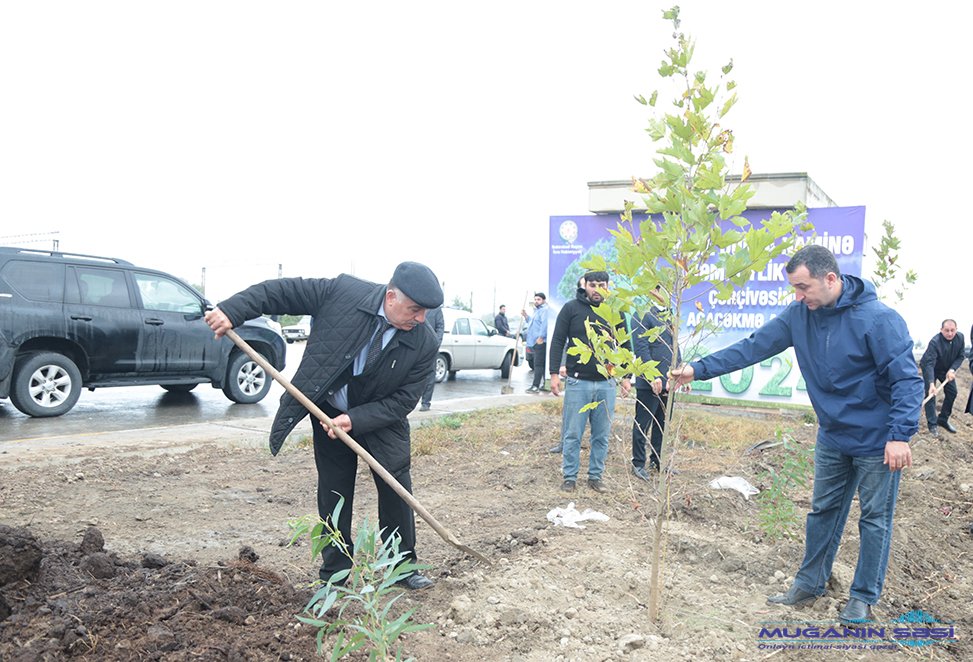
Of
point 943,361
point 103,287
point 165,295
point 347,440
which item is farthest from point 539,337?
point 347,440

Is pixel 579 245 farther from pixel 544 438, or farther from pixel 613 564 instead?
pixel 613 564

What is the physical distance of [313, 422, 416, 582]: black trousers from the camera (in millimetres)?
3883

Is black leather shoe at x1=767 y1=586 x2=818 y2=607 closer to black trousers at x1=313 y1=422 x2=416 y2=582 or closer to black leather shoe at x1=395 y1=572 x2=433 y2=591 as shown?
black leather shoe at x1=395 y1=572 x2=433 y2=591

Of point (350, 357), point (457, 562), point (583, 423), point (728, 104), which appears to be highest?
point (728, 104)

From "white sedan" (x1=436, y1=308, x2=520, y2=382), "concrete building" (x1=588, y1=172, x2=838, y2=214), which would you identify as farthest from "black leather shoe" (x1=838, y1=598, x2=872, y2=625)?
"white sedan" (x1=436, y1=308, x2=520, y2=382)

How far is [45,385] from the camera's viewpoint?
30.5 feet

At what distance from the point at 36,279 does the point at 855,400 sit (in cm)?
919

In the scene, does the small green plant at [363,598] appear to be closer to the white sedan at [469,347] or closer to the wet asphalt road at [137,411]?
the wet asphalt road at [137,411]

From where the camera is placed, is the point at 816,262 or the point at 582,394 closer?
the point at 816,262

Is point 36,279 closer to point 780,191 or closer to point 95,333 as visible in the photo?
point 95,333

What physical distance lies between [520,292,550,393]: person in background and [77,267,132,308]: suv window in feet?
23.0

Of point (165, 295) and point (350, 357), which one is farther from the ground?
point (165, 295)

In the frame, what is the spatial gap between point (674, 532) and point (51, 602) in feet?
11.8

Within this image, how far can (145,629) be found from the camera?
314 centimetres
